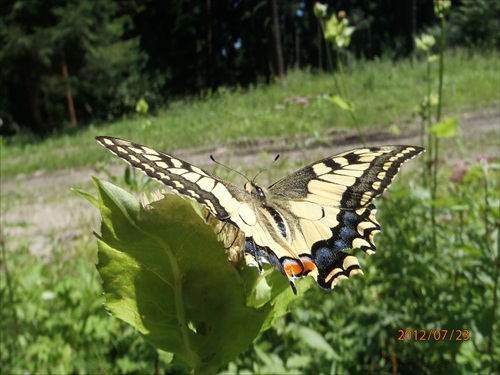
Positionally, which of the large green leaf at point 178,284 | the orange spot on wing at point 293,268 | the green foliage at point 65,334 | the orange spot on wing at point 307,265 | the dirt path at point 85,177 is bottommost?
the dirt path at point 85,177

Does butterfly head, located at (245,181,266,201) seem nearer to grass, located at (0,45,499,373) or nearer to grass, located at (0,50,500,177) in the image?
grass, located at (0,45,499,373)

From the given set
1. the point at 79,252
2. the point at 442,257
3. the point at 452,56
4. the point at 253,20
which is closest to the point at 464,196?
the point at 442,257

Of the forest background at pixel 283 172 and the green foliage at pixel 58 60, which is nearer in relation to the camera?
the forest background at pixel 283 172

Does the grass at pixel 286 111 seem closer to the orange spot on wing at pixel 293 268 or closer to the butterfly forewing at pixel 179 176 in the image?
the butterfly forewing at pixel 179 176

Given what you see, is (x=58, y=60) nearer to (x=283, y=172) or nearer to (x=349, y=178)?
(x=283, y=172)

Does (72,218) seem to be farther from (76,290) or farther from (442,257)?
(442,257)
